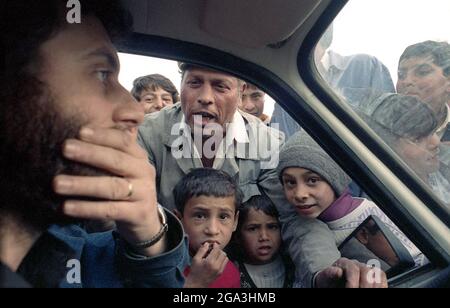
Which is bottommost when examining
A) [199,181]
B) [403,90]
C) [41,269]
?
[41,269]

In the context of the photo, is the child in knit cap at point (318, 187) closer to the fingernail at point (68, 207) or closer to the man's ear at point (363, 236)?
the man's ear at point (363, 236)

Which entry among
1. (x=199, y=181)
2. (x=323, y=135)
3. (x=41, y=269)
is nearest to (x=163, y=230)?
(x=41, y=269)

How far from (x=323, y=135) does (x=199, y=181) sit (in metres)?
0.52

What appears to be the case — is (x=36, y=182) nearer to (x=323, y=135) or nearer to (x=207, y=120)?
(x=207, y=120)

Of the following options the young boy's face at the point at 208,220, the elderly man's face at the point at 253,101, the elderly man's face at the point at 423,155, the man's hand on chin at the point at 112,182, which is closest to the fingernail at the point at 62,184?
the man's hand on chin at the point at 112,182

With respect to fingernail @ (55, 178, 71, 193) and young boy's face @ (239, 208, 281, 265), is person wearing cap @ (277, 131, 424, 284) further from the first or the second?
fingernail @ (55, 178, 71, 193)

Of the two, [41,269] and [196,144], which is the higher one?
[196,144]

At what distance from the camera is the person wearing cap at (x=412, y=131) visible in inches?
80.7

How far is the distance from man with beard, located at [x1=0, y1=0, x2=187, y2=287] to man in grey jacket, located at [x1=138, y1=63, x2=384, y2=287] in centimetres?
50

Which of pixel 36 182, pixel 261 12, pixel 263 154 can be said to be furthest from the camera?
pixel 263 154

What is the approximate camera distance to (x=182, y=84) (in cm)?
201

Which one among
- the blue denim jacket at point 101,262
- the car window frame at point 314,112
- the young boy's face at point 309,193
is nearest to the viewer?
the blue denim jacket at point 101,262

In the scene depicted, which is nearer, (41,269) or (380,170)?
(41,269)

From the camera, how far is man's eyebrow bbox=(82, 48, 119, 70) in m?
1.38
